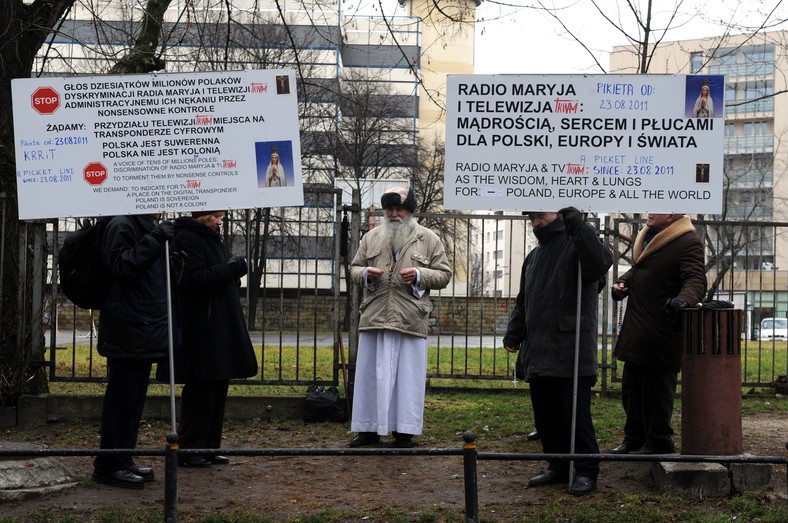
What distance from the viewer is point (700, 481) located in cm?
627

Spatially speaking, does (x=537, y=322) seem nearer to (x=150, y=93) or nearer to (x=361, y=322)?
(x=361, y=322)

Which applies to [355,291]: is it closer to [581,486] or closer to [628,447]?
[628,447]

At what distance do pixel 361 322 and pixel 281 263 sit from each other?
2056 mm

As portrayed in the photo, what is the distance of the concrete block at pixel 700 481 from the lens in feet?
20.5

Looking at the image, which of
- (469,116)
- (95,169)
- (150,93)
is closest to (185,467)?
(95,169)

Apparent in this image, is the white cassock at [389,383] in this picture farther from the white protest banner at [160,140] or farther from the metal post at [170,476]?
the metal post at [170,476]

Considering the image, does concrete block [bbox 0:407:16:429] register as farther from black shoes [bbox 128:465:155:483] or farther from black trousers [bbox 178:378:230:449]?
black shoes [bbox 128:465:155:483]

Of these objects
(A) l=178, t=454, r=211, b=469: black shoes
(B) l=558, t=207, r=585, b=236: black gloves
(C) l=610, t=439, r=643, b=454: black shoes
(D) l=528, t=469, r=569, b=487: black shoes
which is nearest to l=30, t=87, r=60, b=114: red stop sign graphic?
(A) l=178, t=454, r=211, b=469: black shoes

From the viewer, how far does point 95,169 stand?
22.9ft

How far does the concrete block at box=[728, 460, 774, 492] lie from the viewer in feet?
20.7

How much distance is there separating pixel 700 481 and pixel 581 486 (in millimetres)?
724

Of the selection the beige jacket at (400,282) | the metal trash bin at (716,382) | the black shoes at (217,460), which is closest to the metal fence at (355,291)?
the beige jacket at (400,282)

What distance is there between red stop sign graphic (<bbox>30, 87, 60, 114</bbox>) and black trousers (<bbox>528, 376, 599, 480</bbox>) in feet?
12.4

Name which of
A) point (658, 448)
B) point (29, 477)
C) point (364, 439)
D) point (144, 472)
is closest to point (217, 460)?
point (144, 472)
